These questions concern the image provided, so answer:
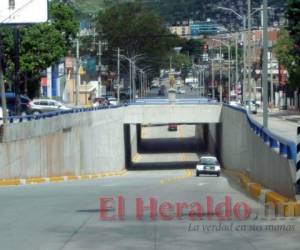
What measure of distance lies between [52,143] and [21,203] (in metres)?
23.4

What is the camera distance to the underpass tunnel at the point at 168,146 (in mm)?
78500

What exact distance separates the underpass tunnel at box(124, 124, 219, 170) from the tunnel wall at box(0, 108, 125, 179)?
626 centimetres

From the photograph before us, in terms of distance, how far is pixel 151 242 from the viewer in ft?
46.0

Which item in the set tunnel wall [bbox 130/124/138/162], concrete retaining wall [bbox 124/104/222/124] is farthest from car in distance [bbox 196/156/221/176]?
tunnel wall [bbox 130/124/138/162]

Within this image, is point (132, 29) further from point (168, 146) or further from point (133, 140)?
point (133, 140)

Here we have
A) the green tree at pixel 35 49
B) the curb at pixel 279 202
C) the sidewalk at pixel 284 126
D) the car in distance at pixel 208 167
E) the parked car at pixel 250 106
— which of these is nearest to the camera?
the curb at pixel 279 202

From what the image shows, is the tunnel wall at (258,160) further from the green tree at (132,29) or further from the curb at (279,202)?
the green tree at (132,29)

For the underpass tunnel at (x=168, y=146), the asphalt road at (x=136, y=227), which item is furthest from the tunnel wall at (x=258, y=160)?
the underpass tunnel at (x=168, y=146)

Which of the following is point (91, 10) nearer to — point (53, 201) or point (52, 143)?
point (52, 143)

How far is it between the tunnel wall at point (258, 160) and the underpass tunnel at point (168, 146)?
13869mm

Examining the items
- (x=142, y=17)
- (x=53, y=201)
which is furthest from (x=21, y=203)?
(x=142, y=17)

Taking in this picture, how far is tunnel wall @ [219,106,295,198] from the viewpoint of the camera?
20672mm

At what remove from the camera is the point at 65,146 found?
48688 millimetres

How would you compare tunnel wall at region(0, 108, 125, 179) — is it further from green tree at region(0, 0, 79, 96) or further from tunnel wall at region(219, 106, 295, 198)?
green tree at region(0, 0, 79, 96)
